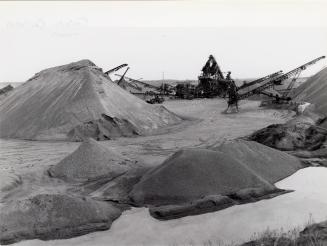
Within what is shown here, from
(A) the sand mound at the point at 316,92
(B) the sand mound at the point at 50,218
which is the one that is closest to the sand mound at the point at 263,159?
(B) the sand mound at the point at 50,218

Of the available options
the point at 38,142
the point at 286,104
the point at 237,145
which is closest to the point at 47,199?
the point at 237,145

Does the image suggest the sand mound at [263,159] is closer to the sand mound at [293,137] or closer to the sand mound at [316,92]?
the sand mound at [293,137]

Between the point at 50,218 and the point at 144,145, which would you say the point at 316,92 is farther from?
the point at 50,218

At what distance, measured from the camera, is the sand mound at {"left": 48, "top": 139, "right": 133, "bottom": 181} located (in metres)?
8.66

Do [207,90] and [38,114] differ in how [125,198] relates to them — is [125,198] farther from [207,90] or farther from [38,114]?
[207,90]

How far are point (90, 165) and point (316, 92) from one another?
14.2m

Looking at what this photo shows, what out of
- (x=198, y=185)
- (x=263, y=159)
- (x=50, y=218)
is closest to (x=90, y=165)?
(x=198, y=185)

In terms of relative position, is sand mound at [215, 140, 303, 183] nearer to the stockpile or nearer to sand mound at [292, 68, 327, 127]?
the stockpile

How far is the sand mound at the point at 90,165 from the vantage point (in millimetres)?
8656

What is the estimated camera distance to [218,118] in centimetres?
1811

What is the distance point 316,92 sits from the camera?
20.0 meters

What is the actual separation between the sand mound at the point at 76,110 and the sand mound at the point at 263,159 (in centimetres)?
575

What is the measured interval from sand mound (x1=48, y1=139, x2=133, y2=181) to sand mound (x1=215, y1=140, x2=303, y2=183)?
215 cm

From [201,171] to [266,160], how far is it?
6.44 ft
